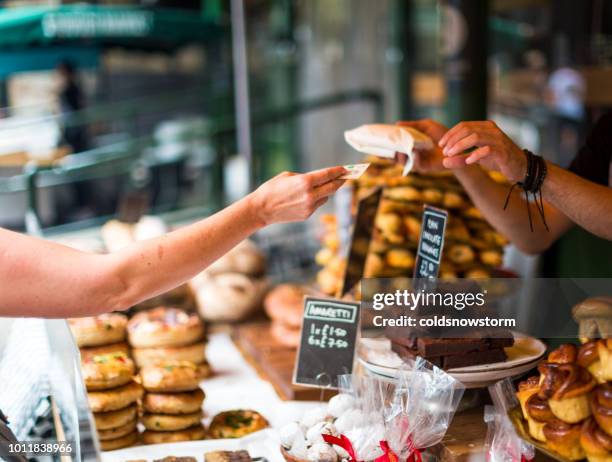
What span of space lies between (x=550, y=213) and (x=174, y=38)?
6.41 meters

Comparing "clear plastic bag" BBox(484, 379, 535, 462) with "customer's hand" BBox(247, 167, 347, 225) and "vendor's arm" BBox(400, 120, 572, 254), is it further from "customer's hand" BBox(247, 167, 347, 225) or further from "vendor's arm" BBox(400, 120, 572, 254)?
"vendor's arm" BBox(400, 120, 572, 254)

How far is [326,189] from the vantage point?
→ 5.94 ft

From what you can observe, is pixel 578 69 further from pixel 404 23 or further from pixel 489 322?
pixel 489 322

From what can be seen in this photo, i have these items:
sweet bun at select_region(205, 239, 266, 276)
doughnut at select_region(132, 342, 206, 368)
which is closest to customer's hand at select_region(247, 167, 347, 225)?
doughnut at select_region(132, 342, 206, 368)

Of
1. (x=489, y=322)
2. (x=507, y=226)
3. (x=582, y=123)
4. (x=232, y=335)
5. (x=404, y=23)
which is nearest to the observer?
(x=489, y=322)

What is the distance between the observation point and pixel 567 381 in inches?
57.7

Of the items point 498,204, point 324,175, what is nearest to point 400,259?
point 498,204

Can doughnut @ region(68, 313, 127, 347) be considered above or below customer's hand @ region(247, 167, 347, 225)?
below

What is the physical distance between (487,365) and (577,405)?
16.9 inches

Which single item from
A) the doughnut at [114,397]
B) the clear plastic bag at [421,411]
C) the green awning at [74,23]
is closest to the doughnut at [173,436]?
the doughnut at [114,397]

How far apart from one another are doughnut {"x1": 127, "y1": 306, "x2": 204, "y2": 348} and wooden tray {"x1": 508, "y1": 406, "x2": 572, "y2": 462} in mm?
1399

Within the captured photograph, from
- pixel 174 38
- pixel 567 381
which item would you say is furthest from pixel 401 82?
pixel 567 381

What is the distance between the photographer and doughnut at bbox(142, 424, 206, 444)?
2158 mm

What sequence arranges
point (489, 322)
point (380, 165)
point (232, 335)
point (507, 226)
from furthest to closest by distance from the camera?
point (232, 335)
point (380, 165)
point (507, 226)
point (489, 322)
